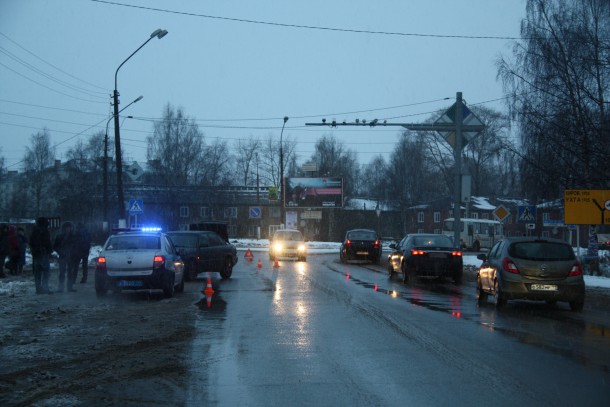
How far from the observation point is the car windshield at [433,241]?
22.7 m

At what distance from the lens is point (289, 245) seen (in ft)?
119

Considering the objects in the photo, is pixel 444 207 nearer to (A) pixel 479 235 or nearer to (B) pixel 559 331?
(A) pixel 479 235

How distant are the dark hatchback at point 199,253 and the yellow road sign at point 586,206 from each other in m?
11.7

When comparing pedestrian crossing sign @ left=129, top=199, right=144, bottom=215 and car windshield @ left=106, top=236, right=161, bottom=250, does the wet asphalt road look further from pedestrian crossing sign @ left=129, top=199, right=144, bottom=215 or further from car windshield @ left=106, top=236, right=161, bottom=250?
pedestrian crossing sign @ left=129, top=199, right=144, bottom=215

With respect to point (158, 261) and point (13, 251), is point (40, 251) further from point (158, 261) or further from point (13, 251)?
point (13, 251)

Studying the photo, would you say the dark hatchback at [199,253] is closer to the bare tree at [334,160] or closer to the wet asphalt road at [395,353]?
the wet asphalt road at [395,353]

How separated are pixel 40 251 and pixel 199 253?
5831 millimetres

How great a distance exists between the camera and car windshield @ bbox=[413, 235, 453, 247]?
74.4 feet

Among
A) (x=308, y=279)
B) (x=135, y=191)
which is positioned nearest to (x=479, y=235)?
(x=135, y=191)

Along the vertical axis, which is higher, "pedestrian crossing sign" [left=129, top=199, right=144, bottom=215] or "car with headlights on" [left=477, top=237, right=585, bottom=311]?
"pedestrian crossing sign" [left=129, top=199, right=144, bottom=215]

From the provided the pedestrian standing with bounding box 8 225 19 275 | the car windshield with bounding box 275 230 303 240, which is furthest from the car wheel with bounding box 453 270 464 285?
the car windshield with bounding box 275 230 303 240

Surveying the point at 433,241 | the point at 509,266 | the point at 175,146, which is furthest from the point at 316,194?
the point at 509,266

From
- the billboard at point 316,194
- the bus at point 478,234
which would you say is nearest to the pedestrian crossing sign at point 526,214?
the bus at point 478,234

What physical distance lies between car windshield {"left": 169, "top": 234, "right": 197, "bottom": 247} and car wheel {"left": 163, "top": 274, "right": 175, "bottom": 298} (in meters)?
5.12
